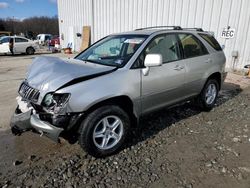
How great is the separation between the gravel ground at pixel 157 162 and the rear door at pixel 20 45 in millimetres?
17061

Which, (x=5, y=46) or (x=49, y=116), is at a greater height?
(x=49, y=116)

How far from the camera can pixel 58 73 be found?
3033 millimetres

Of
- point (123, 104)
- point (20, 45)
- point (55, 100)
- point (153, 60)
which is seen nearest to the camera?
point (55, 100)

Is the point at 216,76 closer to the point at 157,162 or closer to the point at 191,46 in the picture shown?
the point at 191,46

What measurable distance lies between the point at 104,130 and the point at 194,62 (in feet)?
7.37

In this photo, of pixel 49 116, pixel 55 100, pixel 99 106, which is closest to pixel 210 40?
pixel 99 106

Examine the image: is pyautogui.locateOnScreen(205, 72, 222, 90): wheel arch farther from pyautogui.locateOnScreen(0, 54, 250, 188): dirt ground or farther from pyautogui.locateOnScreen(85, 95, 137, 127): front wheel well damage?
pyautogui.locateOnScreen(85, 95, 137, 127): front wheel well damage

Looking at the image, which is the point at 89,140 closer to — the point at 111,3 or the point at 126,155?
the point at 126,155

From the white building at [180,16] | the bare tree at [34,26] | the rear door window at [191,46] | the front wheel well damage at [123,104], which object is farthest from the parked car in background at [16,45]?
the bare tree at [34,26]

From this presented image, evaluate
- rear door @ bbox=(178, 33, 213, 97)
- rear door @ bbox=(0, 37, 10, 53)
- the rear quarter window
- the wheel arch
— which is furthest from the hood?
rear door @ bbox=(0, 37, 10, 53)

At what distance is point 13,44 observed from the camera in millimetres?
18203

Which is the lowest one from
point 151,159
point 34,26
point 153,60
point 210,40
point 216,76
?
point 151,159

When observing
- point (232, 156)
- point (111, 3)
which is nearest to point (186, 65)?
point (232, 156)

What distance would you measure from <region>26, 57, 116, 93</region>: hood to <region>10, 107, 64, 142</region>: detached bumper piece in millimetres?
365
